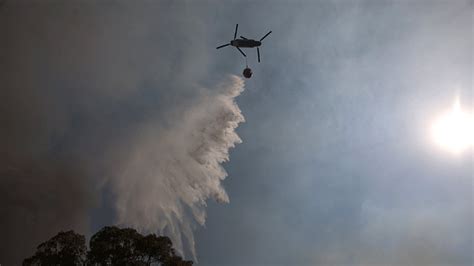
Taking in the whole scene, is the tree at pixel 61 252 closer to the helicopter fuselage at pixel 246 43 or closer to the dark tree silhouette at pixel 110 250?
the dark tree silhouette at pixel 110 250

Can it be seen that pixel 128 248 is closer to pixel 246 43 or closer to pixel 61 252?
pixel 61 252

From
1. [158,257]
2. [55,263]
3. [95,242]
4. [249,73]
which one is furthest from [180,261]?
[249,73]

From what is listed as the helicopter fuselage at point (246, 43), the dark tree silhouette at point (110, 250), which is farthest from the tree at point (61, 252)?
the helicopter fuselage at point (246, 43)

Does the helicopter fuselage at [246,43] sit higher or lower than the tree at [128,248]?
higher

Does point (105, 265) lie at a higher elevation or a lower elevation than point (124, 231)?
lower

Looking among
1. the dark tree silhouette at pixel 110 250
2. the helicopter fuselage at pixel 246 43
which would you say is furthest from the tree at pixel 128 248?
the helicopter fuselage at pixel 246 43

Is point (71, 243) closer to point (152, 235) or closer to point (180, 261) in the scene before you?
point (152, 235)

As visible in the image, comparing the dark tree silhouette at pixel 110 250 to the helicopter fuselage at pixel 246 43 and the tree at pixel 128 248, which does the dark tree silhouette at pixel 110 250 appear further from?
the helicopter fuselage at pixel 246 43

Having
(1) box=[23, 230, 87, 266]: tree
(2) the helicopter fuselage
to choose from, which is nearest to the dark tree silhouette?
(1) box=[23, 230, 87, 266]: tree
